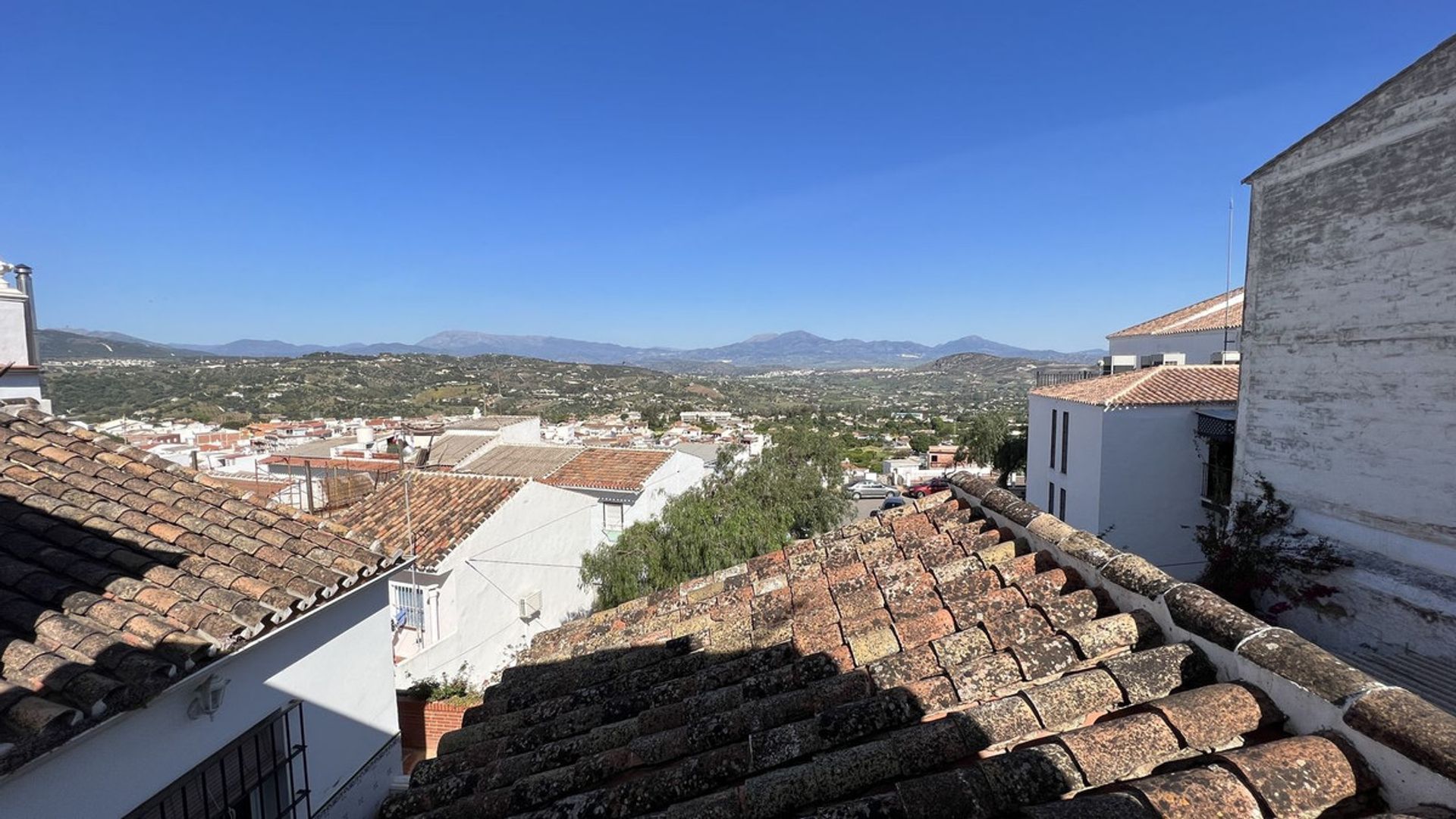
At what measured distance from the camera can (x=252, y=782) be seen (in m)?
4.43

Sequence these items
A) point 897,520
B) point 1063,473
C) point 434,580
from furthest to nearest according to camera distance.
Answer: point 1063,473
point 434,580
point 897,520

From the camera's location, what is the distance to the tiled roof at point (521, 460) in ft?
68.1

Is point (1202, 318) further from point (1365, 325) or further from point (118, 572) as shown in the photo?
point (118, 572)

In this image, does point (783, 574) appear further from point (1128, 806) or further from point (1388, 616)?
point (1388, 616)

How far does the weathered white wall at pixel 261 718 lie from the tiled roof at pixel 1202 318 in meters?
27.0

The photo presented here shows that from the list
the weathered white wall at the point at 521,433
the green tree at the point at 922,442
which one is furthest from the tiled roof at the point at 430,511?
the green tree at the point at 922,442

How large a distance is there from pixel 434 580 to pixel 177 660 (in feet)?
31.9

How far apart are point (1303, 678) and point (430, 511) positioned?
15044mm

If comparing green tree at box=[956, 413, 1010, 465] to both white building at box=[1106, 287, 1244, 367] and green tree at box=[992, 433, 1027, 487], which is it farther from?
white building at box=[1106, 287, 1244, 367]

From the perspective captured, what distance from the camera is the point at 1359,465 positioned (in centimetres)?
1030

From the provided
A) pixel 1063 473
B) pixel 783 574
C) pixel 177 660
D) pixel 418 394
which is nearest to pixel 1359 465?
pixel 1063 473

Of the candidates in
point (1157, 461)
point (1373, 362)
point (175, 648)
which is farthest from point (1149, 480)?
point (175, 648)

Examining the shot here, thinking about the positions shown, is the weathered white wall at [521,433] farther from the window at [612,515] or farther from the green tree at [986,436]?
the green tree at [986,436]

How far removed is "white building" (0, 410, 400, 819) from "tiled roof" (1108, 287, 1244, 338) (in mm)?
27274
